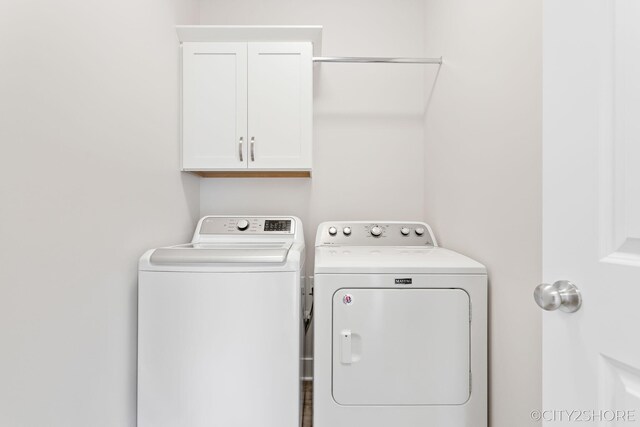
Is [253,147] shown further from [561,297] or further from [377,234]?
[561,297]

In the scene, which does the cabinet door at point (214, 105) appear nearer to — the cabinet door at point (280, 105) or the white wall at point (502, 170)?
the cabinet door at point (280, 105)

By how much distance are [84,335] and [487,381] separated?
1.46 metres

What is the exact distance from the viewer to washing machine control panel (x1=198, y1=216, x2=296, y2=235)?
77.0 inches

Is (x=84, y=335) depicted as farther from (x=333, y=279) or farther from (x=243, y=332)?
(x=333, y=279)

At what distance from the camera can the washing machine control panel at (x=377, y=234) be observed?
1.96m

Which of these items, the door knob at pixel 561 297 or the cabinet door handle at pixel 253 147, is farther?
the cabinet door handle at pixel 253 147

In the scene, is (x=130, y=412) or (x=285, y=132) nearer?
(x=130, y=412)

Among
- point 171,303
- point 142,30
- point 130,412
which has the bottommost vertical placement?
point 130,412

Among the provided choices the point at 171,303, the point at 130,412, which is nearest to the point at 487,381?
the point at 171,303

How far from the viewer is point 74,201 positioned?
105 cm

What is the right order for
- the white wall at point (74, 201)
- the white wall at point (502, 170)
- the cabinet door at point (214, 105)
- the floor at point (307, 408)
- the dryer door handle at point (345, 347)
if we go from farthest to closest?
1. the cabinet door at point (214, 105)
2. the floor at point (307, 408)
3. the dryer door handle at point (345, 347)
4. the white wall at point (502, 170)
5. the white wall at point (74, 201)

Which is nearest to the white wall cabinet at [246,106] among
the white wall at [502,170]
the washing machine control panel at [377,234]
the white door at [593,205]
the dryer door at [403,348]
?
the washing machine control panel at [377,234]

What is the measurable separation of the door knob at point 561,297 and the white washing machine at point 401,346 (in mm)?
653

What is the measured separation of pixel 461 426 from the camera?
1269 mm
